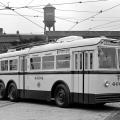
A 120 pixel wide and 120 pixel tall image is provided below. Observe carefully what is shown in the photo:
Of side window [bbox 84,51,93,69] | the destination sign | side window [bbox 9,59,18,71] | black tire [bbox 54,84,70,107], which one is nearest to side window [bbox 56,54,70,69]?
black tire [bbox 54,84,70,107]

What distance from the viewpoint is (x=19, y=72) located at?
1981 cm

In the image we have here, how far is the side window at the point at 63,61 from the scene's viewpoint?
16.0 meters

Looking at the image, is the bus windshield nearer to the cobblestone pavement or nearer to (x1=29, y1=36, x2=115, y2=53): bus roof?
(x1=29, y1=36, x2=115, y2=53): bus roof

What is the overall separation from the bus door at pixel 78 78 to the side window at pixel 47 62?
171 centimetres

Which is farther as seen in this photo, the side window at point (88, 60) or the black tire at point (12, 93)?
the black tire at point (12, 93)

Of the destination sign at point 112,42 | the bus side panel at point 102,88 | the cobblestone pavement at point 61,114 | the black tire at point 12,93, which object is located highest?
the destination sign at point 112,42

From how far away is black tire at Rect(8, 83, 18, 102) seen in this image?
20.0 metres

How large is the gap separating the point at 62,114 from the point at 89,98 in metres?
1.24

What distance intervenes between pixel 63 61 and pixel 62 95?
135 centimetres

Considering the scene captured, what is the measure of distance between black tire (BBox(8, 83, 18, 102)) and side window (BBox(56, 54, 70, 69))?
415 cm

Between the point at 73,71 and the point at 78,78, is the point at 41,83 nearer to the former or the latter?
the point at 73,71

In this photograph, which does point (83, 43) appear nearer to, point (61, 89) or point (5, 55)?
point (61, 89)

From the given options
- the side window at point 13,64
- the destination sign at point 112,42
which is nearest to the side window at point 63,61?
the destination sign at point 112,42

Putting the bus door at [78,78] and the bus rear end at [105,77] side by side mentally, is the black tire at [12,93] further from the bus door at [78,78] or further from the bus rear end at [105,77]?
the bus rear end at [105,77]
